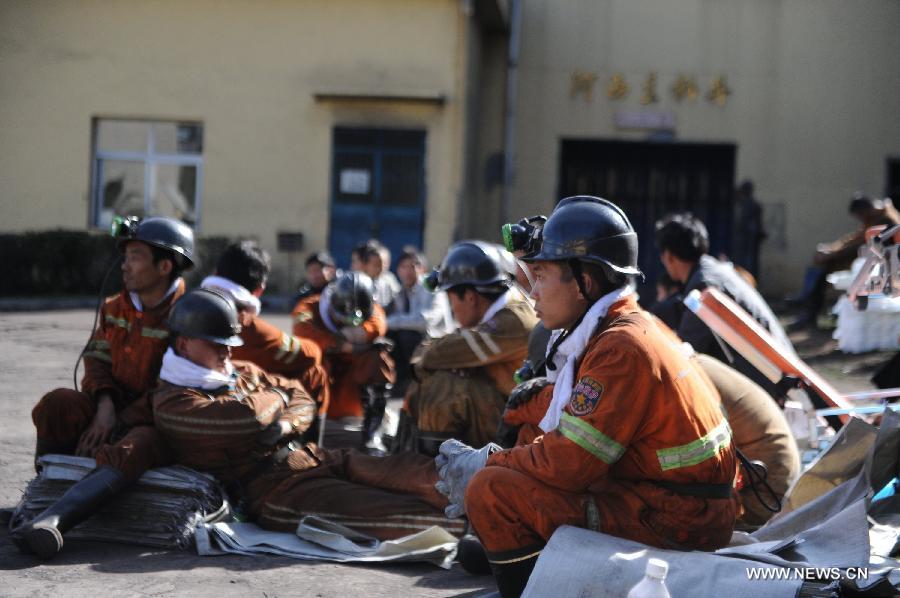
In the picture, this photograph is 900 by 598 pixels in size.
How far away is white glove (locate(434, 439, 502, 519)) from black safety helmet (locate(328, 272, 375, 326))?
2.97 meters

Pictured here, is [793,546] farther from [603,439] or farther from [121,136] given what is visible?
[121,136]

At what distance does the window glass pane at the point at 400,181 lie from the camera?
16.9 m

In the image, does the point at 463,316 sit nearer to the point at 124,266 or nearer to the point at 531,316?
the point at 531,316

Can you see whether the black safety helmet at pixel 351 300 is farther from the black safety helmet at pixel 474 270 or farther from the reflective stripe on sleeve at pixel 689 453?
the reflective stripe on sleeve at pixel 689 453

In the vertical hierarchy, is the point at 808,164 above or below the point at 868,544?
above

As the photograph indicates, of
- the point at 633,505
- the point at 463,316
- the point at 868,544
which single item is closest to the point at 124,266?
the point at 463,316

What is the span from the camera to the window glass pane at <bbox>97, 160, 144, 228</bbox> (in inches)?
685

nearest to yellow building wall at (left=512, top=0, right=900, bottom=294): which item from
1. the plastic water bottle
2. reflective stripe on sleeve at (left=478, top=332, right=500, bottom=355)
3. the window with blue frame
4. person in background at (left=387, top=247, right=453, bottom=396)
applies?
the window with blue frame

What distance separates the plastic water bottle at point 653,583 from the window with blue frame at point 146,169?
15024 millimetres

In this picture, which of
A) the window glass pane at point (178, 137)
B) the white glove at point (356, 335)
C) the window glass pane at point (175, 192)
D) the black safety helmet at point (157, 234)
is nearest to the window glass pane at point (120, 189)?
the window glass pane at point (175, 192)

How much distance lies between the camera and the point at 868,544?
3631 mm

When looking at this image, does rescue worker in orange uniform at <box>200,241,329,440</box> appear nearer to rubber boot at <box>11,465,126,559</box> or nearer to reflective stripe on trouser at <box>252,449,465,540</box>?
reflective stripe on trouser at <box>252,449,465,540</box>

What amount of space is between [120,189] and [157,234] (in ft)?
42.3

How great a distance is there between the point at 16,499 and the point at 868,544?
12.3 feet
